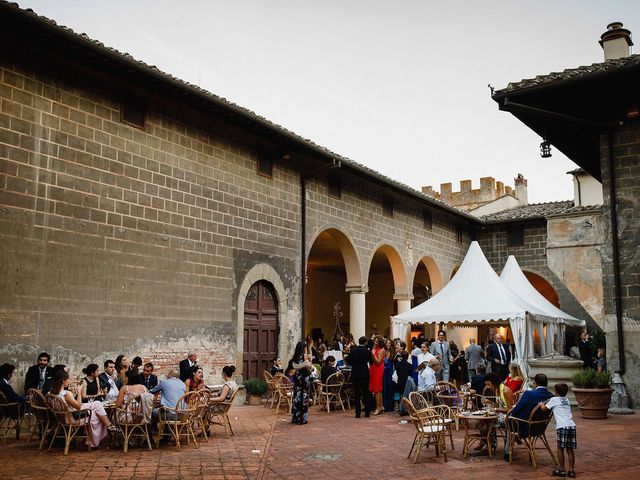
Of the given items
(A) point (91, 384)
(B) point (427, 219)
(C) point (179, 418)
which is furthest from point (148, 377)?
(B) point (427, 219)

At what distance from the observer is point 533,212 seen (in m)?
25.3

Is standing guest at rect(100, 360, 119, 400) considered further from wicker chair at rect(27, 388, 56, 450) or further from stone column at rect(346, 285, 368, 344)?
stone column at rect(346, 285, 368, 344)

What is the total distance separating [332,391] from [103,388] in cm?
513

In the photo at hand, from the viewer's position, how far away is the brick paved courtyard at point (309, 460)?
6.84 metres

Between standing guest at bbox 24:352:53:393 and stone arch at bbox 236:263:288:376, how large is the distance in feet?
16.0

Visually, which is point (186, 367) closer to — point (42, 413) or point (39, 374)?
point (39, 374)

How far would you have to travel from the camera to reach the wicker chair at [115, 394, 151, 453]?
8219 mm

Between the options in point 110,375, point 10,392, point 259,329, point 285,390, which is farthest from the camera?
point 259,329

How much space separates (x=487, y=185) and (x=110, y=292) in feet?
93.1

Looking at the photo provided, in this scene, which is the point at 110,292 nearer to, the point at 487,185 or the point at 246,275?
the point at 246,275

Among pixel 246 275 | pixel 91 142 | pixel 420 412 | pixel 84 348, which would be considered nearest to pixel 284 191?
pixel 246 275

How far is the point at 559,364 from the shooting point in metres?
12.4

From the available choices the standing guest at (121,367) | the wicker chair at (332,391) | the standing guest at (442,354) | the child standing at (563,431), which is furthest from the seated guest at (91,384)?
the standing guest at (442,354)

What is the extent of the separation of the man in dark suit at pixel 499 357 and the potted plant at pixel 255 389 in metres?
5.11
